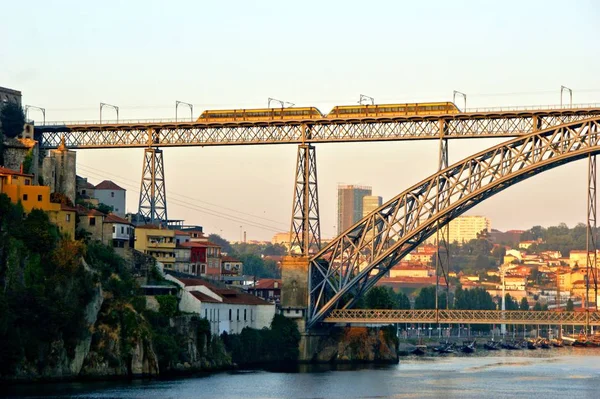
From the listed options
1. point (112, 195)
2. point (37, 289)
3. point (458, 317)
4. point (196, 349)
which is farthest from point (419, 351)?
point (37, 289)

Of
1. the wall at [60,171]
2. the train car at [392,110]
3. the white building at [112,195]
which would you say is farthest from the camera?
the white building at [112,195]

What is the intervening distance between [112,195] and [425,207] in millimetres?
41677

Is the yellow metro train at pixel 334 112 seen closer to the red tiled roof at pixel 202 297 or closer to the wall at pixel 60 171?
the wall at pixel 60 171

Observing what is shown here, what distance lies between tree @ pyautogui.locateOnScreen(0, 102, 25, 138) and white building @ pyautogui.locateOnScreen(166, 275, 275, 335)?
72.9 feet

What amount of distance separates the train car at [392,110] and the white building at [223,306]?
1777cm

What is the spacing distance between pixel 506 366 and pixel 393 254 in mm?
20722

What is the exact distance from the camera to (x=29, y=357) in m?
96.2

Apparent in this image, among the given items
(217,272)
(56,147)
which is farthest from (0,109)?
(217,272)

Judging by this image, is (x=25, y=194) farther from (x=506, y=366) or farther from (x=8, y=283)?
(x=506, y=366)

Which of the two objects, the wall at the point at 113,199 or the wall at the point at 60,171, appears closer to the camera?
Result: the wall at the point at 60,171

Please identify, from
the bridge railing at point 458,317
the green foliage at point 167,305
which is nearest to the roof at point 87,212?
the green foliage at point 167,305

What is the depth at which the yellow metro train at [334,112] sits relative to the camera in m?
120

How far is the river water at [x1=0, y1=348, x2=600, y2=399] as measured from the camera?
93.4m

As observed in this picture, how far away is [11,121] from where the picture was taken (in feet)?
435
